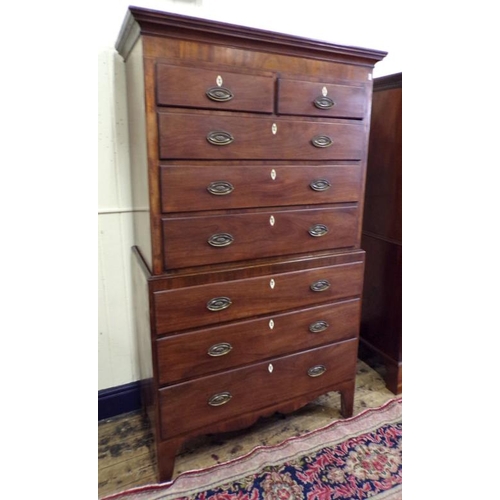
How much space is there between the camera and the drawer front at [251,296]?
4.17ft

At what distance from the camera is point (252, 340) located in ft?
4.70

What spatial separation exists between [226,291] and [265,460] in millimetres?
789

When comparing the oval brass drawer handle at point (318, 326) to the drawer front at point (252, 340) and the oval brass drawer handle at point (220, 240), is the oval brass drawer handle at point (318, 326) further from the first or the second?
the oval brass drawer handle at point (220, 240)

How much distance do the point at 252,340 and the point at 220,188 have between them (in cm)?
61

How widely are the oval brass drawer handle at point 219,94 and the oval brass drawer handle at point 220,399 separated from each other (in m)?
1.09

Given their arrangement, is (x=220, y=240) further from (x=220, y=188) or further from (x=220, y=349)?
(x=220, y=349)

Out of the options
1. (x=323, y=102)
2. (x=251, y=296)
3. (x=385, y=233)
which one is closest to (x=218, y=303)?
(x=251, y=296)

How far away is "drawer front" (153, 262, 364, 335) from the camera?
4.17 ft

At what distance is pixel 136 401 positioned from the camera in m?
1.85

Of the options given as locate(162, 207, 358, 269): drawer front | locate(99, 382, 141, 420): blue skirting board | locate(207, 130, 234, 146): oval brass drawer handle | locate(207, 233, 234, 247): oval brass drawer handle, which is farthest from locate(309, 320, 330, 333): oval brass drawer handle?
locate(99, 382, 141, 420): blue skirting board

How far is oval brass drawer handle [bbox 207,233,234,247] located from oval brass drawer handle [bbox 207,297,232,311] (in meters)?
0.20
